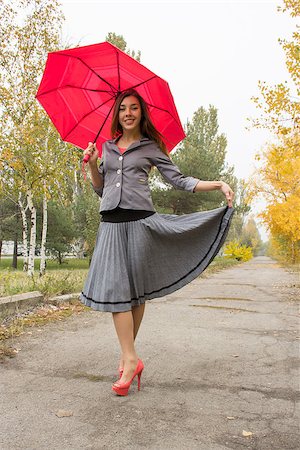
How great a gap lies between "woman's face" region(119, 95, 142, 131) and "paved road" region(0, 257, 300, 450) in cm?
178

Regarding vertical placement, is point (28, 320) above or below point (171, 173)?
below

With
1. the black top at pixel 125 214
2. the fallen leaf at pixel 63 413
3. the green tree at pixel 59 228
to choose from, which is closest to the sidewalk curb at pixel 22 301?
the black top at pixel 125 214

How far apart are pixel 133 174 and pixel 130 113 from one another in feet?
1.45

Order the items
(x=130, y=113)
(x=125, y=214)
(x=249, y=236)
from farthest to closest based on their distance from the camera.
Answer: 1. (x=249, y=236)
2. (x=130, y=113)
3. (x=125, y=214)

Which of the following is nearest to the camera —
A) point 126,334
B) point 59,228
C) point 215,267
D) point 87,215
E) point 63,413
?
point 63,413

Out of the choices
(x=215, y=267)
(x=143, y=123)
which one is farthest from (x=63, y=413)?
(x=215, y=267)

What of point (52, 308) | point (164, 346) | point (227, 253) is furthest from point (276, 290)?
point (227, 253)

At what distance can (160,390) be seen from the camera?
2.96m

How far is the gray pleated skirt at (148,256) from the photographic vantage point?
294cm

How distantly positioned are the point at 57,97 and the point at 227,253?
35896mm

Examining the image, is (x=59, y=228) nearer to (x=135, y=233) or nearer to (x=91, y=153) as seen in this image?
(x=91, y=153)

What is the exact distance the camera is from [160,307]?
687 centimetres

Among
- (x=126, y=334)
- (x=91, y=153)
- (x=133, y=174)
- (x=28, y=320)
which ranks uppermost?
(x=91, y=153)

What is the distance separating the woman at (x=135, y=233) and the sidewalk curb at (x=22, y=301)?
229 cm
